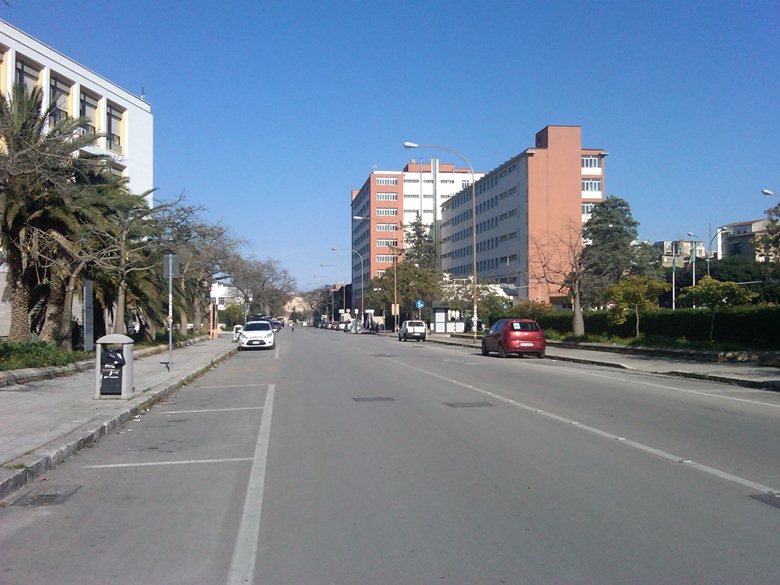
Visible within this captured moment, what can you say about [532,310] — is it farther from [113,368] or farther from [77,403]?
[77,403]

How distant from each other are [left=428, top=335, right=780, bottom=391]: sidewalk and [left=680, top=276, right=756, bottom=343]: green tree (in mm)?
2325

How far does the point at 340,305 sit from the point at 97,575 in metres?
163

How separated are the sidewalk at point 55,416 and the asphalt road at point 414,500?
0.27 m

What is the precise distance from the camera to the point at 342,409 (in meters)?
14.4

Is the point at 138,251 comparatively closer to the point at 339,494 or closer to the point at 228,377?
the point at 228,377

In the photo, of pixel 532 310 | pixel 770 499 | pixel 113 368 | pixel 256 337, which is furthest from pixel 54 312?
pixel 532 310

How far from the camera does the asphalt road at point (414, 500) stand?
552 centimetres

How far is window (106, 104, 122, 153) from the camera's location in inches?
1832

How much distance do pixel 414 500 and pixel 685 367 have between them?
18.8 meters

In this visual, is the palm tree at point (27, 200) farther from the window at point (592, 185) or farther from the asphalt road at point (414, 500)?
the window at point (592, 185)

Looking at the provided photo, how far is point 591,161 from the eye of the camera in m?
84.3

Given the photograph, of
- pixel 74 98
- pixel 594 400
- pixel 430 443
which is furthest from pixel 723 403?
pixel 74 98

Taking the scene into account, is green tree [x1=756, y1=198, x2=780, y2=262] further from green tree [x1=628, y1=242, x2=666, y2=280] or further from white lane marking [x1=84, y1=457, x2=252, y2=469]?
green tree [x1=628, y1=242, x2=666, y2=280]

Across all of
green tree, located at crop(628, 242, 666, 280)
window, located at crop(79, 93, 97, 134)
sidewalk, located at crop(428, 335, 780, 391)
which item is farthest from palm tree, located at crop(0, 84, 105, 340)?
green tree, located at crop(628, 242, 666, 280)
